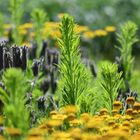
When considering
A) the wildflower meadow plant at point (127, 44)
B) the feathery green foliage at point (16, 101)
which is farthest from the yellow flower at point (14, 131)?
the wildflower meadow plant at point (127, 44)

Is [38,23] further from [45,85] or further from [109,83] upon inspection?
[109,83]

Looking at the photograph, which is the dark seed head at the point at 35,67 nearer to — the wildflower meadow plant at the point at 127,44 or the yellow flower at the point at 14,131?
the wildflower meadow plant at the point at 127,44

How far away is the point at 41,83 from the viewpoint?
231 inches

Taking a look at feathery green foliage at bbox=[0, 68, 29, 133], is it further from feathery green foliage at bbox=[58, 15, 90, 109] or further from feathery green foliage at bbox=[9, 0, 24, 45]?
feathery green foliage at bbox=[9, 0, 24, 45]

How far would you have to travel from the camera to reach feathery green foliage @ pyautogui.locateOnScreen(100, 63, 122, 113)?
4340 millimetres

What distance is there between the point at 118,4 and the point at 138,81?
536 cm

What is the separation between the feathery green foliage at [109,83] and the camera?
14.2ft

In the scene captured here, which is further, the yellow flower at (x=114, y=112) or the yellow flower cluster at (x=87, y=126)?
the yellow flower at (x=114, y=112)

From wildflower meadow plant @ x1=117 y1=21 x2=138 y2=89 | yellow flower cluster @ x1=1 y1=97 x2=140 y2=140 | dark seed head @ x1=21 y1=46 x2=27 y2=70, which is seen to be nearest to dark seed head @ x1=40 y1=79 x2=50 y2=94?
wildflower meadow plant @ x1=117 y1=21 x2=138 y2=89

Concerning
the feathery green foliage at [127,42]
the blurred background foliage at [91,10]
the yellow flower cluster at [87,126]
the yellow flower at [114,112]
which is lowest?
the yellow flower cluster at [87,126]

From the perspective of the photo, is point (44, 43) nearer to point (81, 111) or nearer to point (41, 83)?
point (41, 83)

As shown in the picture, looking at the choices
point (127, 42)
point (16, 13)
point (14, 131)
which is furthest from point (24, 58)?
point (16, 13)

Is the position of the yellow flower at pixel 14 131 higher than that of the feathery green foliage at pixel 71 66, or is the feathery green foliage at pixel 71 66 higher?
the feathery green foliage at pixel 71 66

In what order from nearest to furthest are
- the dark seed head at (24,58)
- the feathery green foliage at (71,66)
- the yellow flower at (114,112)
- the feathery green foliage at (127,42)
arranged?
the yellow flower at (114,112) → the feathery green foliage at (71,66) → the dark seed head at (24,58) → the feathery green foliage at (127,42)
